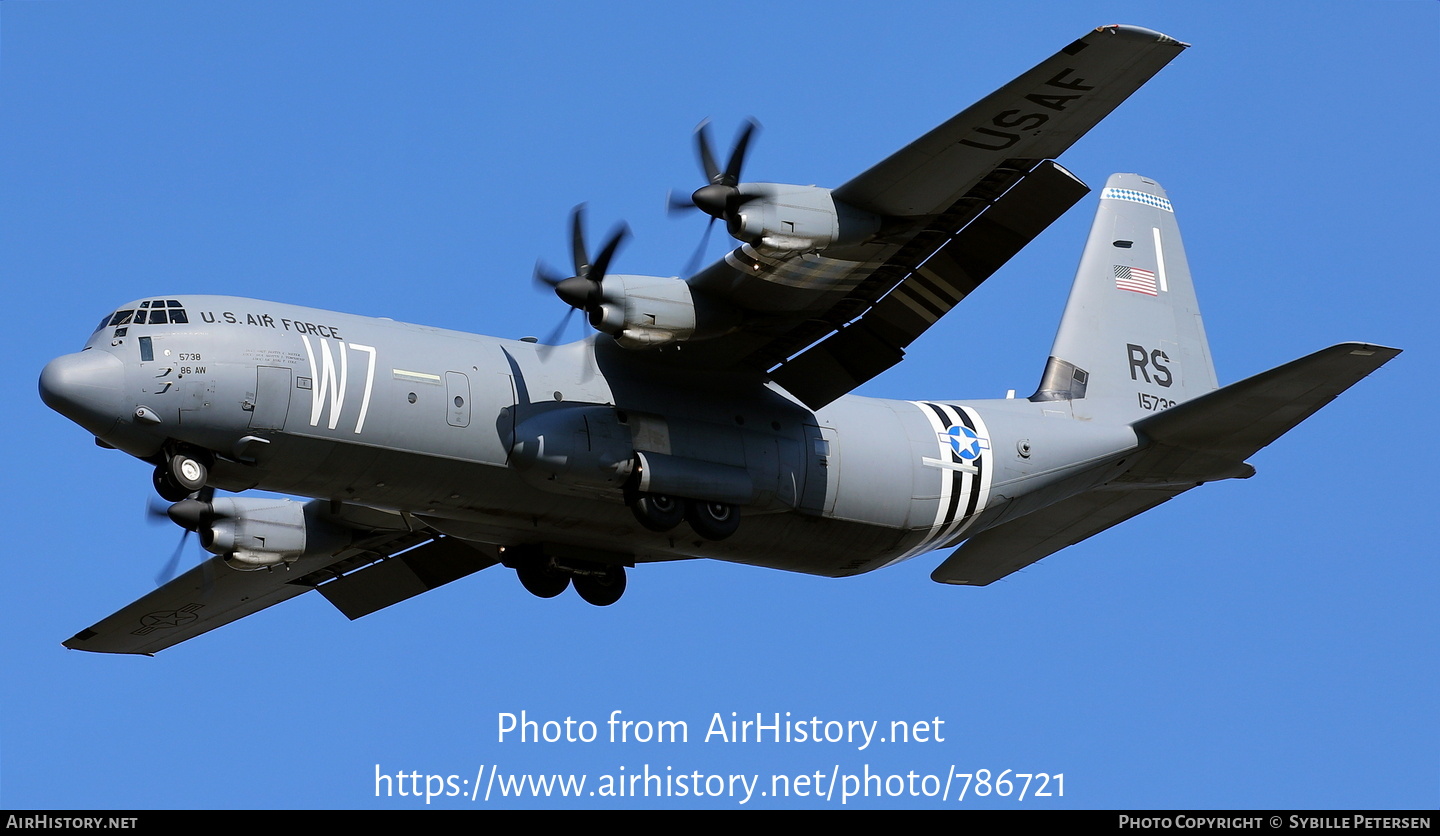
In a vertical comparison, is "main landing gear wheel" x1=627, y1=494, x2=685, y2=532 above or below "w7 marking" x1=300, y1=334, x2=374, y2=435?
below

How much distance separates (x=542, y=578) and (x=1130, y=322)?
9042mm

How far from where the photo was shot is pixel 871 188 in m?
18.4

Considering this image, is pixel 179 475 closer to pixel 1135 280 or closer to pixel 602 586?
pixel 602 586

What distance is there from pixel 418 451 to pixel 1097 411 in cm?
943

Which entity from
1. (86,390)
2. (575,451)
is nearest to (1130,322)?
(575,451)

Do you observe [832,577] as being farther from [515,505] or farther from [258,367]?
[258,367]

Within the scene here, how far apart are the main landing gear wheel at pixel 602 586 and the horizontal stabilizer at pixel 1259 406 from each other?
6769mm

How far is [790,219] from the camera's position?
18016mm

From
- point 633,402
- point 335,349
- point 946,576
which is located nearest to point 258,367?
point 335,349

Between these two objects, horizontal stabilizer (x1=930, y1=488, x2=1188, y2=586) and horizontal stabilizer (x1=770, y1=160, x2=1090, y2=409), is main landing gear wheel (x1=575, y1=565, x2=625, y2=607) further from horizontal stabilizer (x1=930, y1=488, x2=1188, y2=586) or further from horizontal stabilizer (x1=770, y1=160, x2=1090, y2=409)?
horizontal stabilizer (x1=930, y1=488, x2=1188, y2=586)

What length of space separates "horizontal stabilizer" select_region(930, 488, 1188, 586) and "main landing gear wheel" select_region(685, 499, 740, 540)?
14.9 feet

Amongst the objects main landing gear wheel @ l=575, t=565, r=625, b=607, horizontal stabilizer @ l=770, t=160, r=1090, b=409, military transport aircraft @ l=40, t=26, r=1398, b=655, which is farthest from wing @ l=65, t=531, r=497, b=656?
horizontal stabilizer @ l=770, t=160, r=1090, b=409

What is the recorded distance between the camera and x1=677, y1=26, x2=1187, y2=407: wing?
1769 centimetres

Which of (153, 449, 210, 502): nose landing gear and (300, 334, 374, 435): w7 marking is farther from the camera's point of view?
(300, 334, 374, 435): w7 marking
